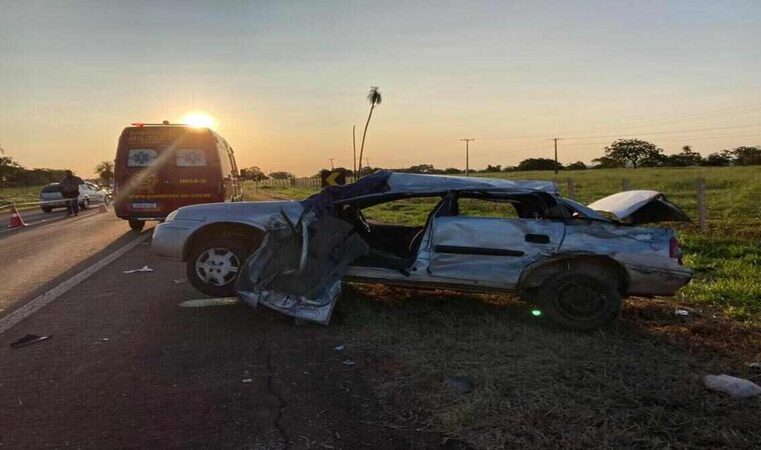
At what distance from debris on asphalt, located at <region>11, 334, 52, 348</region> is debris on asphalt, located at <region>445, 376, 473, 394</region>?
3.46 m

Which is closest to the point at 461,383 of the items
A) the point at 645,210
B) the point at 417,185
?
the point at 417,185

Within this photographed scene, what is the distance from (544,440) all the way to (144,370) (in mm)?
2786

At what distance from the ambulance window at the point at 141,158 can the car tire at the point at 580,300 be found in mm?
9553

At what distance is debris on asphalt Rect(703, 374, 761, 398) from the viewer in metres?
3.67

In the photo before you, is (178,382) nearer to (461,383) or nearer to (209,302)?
(461,383)

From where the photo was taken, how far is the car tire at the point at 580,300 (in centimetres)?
505

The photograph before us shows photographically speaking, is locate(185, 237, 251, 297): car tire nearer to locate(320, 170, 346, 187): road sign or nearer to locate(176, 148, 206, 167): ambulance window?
locate(176, 148, 206, 167): ambulance window

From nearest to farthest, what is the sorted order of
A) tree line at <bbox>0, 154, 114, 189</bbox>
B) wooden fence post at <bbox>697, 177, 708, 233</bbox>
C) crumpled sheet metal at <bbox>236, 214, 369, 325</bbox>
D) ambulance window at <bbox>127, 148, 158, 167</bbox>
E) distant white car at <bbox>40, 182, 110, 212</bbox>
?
crumpled sheet metal at <bbox>236, 214, 369, 325</bbox> → wooden fence post at <bbox>697, 177, 708, 233</bbox> → ambulance window at <bbox>127, 148, 158, 167</bbox> → distant white car at <bbox>40, 182, 110, 212</bbox> → tree line at <bbox>0, 154, 114, 189</bbox>

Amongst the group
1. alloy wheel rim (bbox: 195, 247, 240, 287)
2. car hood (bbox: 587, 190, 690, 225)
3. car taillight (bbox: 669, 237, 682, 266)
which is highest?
car hood (bbox: 587, 190, 690, 225)

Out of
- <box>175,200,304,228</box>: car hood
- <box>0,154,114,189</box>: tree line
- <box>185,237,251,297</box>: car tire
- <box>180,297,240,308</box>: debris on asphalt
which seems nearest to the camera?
<box>175,200,304,228</box>: car hood

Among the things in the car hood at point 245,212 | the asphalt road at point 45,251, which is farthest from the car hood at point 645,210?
the asphalt road at point 45,251

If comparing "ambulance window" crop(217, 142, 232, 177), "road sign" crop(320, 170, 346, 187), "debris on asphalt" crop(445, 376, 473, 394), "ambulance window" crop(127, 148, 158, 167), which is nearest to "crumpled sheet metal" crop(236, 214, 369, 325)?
"debris on asphalt" crop(445, 376, 473, 394)

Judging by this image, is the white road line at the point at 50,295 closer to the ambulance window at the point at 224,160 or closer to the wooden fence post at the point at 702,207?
the ambulance window at the point at 224,160

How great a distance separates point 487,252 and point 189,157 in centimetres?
871
